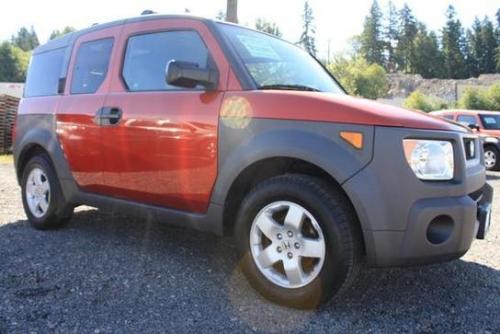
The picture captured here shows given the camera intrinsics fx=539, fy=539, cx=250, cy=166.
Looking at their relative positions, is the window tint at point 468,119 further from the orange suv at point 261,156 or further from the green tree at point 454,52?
the green tree at point 454,52

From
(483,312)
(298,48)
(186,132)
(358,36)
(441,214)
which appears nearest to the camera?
(441,214)

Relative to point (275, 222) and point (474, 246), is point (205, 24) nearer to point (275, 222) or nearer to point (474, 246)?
point (275, 222)

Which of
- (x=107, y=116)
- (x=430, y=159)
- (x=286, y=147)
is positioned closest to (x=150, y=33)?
(x=107, y=116)

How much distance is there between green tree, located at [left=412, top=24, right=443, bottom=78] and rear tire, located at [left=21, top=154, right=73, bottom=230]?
365ft

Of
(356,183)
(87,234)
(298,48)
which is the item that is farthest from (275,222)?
(87,234)

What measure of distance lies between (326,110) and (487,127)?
40.6 ft

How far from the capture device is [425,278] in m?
3.81

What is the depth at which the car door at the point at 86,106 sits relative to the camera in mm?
4332

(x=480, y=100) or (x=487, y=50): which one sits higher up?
(x=487, y=50)

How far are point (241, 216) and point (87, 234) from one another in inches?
83.0

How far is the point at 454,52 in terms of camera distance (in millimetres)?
106062

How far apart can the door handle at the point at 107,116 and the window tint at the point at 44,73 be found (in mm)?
958

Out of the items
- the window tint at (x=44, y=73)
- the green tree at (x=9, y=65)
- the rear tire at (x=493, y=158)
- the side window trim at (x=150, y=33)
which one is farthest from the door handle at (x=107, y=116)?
the green tree at (x=9, y=65)

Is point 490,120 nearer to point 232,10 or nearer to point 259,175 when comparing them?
point 232,10
